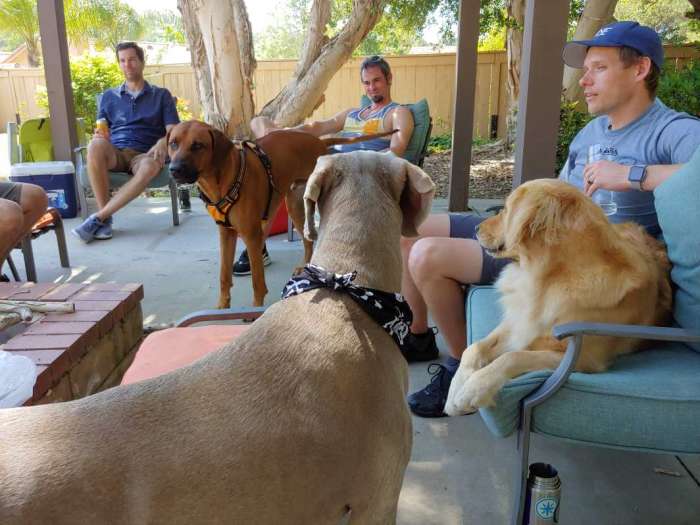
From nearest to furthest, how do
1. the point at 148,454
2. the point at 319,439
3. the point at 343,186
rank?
the point at 148,454
the point at 319,439
the point at 343,186

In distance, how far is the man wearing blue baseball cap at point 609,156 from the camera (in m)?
2.51

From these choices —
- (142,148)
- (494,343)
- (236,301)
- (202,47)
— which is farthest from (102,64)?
(494,343)

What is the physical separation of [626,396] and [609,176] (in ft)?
3.48

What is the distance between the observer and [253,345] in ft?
4.21

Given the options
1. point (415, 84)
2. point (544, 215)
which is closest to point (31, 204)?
point (544, 215)

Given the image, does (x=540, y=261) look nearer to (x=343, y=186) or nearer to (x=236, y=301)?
(x=343, y=186)

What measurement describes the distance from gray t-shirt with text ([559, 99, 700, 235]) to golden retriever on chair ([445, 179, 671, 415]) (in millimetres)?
333

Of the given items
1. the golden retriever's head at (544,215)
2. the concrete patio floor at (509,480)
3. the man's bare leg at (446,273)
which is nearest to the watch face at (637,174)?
the golden retriever's head at (544,215)

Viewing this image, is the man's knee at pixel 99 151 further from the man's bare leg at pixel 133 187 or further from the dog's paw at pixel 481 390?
the dog's paw at pixel 481 390

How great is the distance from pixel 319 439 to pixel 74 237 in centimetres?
617

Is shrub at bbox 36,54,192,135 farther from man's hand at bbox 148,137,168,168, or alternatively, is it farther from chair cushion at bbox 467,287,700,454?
chair cushion at bbox 467,287,700,454

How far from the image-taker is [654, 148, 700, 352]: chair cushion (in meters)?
2.08

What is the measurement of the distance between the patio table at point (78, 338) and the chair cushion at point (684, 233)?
2614 millimetres

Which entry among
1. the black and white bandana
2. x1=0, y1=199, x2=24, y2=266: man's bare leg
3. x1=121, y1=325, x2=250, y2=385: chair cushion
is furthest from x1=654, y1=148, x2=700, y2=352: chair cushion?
x1=0, y1=199, x2=24, y2=266: man's bare leg
